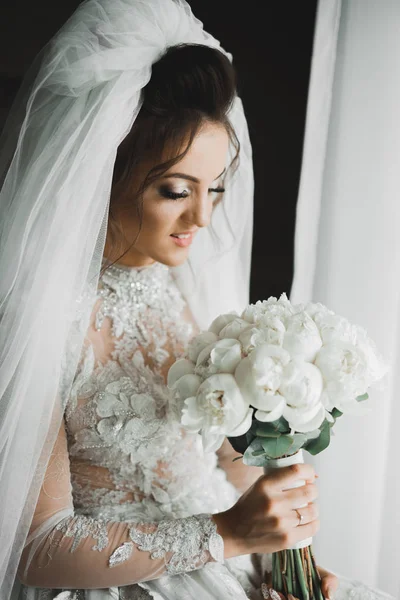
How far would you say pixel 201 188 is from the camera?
1283mm

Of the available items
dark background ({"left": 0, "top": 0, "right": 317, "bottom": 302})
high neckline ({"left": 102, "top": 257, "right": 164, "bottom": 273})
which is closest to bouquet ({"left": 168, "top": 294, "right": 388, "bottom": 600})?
high neckline ({"left": 102, "top": 257, "right": 164, "bottom": 273})

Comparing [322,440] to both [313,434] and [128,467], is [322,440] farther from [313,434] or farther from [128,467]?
[128,467]

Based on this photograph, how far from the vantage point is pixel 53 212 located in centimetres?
113

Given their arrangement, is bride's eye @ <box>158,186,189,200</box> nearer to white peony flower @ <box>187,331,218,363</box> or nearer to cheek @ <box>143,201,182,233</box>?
cheek @ <box>143,201,182,233</box>

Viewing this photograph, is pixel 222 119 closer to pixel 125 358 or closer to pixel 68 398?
pixel 125 358

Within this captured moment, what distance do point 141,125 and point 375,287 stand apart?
2.55 feet

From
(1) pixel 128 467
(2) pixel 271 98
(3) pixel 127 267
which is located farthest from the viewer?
(2) pixel 271 98

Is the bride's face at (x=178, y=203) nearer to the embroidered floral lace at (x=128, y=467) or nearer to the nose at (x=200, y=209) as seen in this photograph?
the nose at (x=200, y=209)

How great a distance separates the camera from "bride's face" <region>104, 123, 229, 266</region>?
4.13 ft

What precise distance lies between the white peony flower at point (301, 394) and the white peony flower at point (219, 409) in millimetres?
74

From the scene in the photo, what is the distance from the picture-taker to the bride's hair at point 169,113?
1.25m

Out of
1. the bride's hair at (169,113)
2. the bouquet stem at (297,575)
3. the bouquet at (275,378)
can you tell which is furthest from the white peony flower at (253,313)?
the bouquet stem at (297,575)

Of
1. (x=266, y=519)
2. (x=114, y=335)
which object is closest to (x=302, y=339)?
(x=266, y=519)

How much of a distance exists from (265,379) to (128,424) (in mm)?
425
